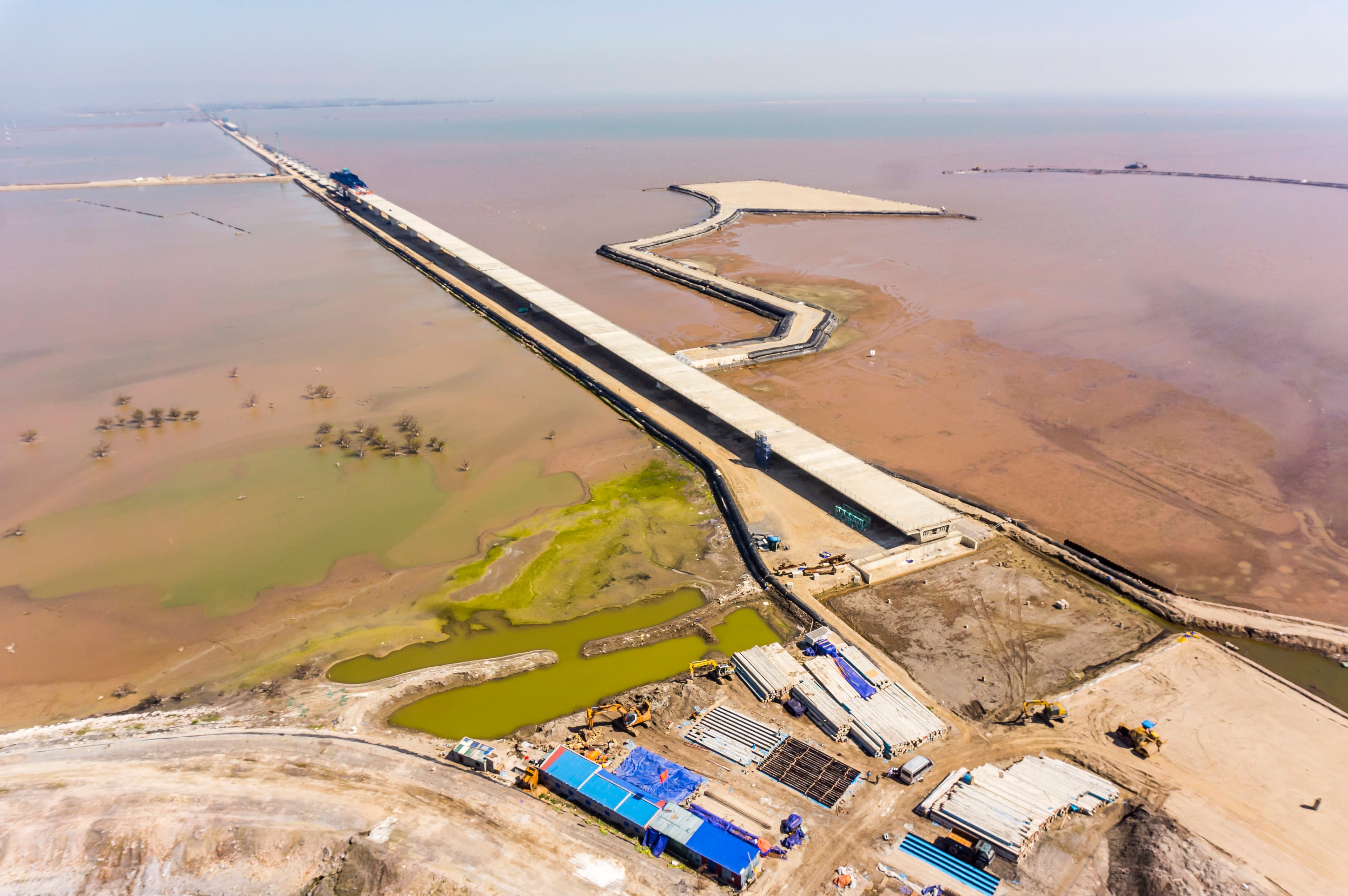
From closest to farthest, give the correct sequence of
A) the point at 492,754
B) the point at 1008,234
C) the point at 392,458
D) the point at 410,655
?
1. the point at 492,754
2. the point at 410,655
3. the point at 392,458
4. the point at 1008,234

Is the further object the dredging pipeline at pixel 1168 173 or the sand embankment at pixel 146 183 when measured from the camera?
the sand embankment at pixel 146 183

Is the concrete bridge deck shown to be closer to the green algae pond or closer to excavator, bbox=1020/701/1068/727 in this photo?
the green algae pond

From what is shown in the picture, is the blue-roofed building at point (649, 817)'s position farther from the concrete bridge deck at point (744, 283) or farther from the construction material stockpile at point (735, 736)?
the concrete bridge deck at point (744, 283)

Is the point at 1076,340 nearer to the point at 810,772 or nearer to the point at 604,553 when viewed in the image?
the point at 604,553

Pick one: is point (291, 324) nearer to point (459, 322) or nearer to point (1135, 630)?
point (459, 322)

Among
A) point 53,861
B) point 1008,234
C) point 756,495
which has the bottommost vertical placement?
point 53,861

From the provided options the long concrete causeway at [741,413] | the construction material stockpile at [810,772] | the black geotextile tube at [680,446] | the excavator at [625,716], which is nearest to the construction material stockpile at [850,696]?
the construction material stockpile at [810,772]

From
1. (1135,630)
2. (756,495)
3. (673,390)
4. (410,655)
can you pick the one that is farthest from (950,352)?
(410,655)

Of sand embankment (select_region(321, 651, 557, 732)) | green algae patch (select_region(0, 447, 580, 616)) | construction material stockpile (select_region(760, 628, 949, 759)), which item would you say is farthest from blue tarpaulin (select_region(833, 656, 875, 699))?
green algae patch (select_region(0, 447, 580, 616))
